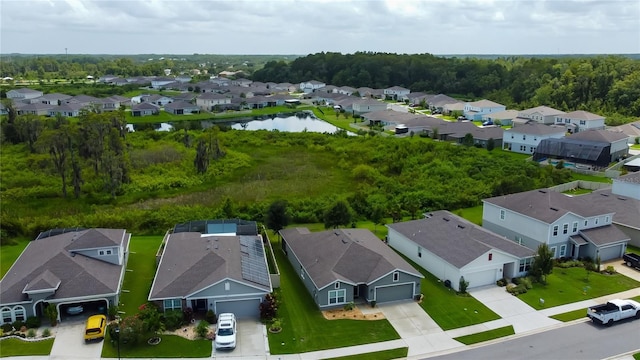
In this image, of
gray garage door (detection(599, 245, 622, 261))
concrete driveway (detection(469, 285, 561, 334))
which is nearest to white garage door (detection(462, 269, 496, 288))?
concrete driveway (detection(469, 285, 561, 334))

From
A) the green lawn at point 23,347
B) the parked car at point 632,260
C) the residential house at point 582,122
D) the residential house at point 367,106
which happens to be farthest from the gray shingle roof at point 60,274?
the residential house at point 367,106

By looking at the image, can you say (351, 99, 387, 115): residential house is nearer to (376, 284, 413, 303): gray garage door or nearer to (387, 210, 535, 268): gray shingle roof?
(387, 210, 535, 268): gray shingle roof

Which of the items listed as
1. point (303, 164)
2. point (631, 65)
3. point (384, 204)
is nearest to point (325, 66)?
point (631, 65)

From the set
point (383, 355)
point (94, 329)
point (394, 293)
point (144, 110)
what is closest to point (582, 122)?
point (394, 293)

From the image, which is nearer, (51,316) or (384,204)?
(51,316)

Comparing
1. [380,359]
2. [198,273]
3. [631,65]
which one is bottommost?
[380,359]

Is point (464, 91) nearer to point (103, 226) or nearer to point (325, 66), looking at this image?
point (325, 66)

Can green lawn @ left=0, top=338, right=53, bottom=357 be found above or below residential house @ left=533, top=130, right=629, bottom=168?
below
